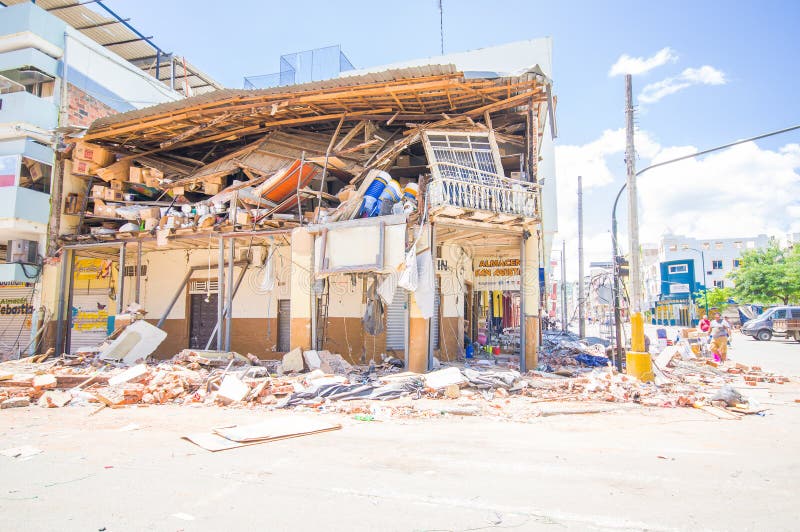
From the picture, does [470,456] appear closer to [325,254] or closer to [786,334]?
[325,254]

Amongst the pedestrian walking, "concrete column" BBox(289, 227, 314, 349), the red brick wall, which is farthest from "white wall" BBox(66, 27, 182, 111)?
the pedestrian walking

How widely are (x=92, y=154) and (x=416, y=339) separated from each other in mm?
11863

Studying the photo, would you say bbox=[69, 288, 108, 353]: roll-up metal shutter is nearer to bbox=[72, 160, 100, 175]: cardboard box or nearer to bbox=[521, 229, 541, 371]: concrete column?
bbox=[72, 160, 100, 175]: cardboard box

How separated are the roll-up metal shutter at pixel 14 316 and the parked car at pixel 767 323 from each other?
3552 cm

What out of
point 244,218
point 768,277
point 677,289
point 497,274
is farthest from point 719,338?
point 677,289

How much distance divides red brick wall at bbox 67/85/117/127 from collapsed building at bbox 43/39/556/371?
4.53 ft

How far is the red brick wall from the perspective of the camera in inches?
636

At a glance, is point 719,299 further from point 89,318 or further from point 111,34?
point 111,34

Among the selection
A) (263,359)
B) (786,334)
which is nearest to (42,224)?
(263,359)

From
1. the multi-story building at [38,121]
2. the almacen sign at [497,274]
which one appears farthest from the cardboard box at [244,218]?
the almacen sign at [497,274]

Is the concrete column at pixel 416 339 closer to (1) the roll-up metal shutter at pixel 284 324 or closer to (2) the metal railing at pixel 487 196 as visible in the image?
(2) the metal railing at pixel 487 196

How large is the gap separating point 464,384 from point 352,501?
6.16 m

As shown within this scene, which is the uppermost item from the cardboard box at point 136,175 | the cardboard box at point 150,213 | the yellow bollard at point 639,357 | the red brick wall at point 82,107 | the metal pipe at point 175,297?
the red brick wall at point 82,107

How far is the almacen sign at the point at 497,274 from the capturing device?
51.5 feet
